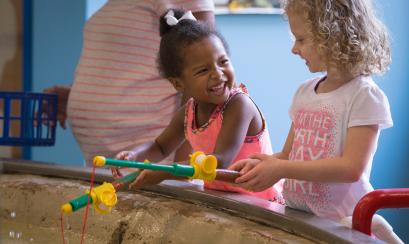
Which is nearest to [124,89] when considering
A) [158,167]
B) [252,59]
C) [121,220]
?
[121,220]

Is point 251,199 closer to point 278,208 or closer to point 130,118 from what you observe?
point 278,208

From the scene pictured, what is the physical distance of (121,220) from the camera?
1457mm

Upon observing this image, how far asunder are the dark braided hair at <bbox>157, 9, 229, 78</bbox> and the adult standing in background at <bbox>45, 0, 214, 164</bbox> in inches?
7.7

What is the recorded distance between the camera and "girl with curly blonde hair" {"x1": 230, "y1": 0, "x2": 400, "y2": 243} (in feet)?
4.29

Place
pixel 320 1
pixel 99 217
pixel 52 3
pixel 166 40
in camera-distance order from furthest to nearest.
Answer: pixel 52 3 < pixel 166 40 < pixel 99 217 < pixel 320 1

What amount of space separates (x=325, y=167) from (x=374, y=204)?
182 mm

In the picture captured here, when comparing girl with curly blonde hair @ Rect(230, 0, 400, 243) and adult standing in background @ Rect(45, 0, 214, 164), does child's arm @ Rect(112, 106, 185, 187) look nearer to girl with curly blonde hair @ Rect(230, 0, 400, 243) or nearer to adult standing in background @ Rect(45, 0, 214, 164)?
adult standing in background @ Rect(45, 0, 214, 164)

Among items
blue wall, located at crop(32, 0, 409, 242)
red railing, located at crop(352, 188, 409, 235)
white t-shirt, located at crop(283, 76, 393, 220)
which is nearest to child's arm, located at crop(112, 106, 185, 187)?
white t-shirt, located at crop(283, 76, 393, 220)

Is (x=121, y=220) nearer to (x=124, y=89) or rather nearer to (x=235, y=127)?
(x=235, y=127)

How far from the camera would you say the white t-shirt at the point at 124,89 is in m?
2.00

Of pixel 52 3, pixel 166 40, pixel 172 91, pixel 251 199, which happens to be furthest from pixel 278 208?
pixel 52 3

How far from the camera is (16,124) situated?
323 centimetres

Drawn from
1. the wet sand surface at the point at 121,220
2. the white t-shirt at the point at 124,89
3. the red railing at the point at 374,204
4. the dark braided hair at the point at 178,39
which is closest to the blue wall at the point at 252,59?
the white t-shirt at the point at 124,89

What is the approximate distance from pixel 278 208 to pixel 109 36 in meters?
0.95
